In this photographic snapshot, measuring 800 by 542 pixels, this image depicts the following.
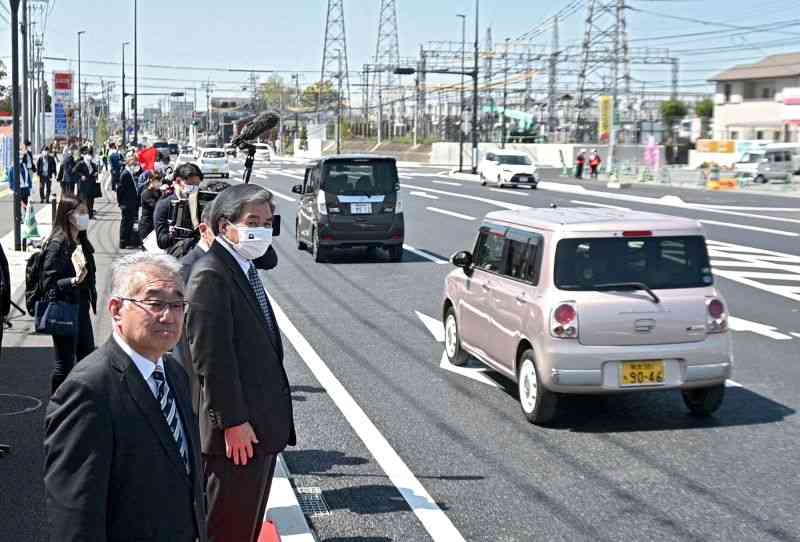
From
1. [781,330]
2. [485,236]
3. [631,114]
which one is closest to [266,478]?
[485,236]

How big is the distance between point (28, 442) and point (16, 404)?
1.22 meters

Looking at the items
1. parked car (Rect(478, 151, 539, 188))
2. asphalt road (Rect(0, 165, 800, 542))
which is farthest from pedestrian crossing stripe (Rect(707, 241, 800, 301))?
parked car (Rect(478, 151, 539, 188))

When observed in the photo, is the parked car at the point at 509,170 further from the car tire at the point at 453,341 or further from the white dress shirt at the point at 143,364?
the white dress shirt at the point at 143,364

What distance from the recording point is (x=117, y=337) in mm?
3229

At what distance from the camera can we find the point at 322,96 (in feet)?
443

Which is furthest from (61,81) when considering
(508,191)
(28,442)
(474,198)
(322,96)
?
(322,96)

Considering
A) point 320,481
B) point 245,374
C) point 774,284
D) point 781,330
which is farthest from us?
point 774,284

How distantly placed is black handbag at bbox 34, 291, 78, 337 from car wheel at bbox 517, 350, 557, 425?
353 centimetres

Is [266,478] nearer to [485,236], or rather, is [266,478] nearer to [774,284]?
[485,236]

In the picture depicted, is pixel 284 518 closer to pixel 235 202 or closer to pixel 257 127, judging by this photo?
pixel 235 202

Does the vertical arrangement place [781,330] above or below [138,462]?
below

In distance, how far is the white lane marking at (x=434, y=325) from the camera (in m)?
12.6

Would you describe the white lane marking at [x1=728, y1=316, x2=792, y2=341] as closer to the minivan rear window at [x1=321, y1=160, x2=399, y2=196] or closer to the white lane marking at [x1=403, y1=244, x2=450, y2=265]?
the white lane marking at [x1=403, y1=244, x2=450, y2=265]

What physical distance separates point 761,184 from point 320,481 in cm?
5470
